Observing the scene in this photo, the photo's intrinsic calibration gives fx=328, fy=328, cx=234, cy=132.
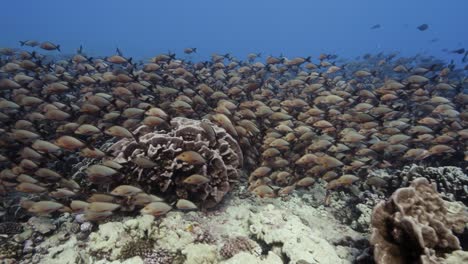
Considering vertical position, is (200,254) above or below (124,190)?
below

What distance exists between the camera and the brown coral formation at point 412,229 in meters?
4.29

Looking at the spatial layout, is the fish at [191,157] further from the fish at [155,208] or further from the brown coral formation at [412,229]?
the brown coral formation at [412,229]

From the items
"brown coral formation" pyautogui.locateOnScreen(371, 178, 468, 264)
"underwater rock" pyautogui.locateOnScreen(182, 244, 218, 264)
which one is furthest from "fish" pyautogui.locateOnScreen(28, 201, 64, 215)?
"brown coral formation" pyautogui.locateOnScreen(371, 178, 468, 264)

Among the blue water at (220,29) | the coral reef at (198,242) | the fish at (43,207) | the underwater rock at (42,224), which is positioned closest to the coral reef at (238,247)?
the coral reef at (198,242)

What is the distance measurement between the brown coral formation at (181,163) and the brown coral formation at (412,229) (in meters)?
3.03

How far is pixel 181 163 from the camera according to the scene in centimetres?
638

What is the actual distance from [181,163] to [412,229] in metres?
4.01

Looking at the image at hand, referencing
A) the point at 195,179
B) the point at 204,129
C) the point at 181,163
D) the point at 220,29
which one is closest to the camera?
the point at 195,179

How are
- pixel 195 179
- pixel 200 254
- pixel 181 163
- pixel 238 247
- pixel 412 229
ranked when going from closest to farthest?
pixel 412 229
pixel 200 254
pixel 238 247
pixel 195 179
pixel 181 163

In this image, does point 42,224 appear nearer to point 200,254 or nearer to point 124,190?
point 124,190

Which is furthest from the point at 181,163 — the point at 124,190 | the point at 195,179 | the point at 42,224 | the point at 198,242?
the point at 42,224

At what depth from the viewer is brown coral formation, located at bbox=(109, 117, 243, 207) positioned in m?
6.37

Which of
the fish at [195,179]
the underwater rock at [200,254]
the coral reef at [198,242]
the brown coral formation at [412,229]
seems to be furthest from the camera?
the fish at [195,179]

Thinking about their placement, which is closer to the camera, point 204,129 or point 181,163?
point 181,163
